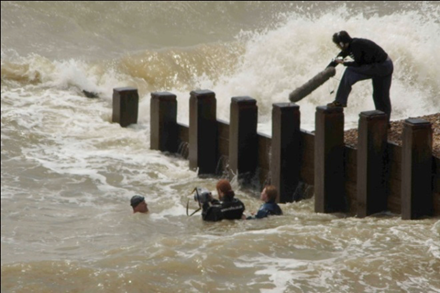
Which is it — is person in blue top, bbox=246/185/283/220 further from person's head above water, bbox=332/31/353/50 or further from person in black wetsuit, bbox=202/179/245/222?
person's head above water, bbox=332/31/353/50

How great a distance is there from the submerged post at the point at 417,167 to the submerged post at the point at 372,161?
Answer: 15.0 inches

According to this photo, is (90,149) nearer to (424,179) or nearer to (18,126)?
(18,126)

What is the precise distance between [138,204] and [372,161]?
8.32 feet

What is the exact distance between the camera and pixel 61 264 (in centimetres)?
1010

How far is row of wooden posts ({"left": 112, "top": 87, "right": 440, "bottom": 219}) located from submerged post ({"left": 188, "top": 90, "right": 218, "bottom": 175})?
0.04ft

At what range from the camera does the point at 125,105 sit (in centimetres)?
1605

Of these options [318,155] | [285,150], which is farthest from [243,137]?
[318,155]

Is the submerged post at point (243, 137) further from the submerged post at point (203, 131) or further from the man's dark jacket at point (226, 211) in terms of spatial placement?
the man's dark jacket at point (226, 211)

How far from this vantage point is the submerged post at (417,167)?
36.1ft

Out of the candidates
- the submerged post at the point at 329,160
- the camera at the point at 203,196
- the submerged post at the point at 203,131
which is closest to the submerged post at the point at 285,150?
the submerged post at the point at 329,160

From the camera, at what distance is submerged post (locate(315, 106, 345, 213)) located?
11.8m

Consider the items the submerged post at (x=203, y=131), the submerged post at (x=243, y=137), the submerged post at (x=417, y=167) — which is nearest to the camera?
the submerged post at (x=417, y=167)

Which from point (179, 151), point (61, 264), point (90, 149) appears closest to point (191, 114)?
point (179, 151)

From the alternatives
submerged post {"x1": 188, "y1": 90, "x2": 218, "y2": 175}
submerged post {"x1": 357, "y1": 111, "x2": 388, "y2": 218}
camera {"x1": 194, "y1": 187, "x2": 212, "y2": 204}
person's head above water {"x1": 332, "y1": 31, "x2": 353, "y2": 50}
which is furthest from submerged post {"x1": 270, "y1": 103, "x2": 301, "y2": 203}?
submerged post {"x1": 188, "y1": 90, "x2": 218, "y2": 175}
